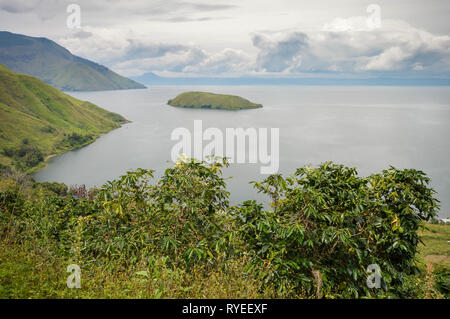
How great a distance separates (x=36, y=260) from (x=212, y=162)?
3471 mm

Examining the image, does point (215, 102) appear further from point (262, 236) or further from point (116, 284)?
point (116, 284)

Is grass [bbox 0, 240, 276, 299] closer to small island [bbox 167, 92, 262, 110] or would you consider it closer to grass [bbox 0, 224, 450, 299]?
grass [bbox 0, 224, 450, 299]

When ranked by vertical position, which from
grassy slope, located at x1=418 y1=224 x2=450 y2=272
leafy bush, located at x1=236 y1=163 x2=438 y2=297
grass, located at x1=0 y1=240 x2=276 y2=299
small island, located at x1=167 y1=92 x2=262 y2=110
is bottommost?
grassy slope, located at x1=418 y1=224 x2=450 y2=272

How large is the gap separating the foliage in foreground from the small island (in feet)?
571

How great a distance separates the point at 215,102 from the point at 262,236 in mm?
→ 185812

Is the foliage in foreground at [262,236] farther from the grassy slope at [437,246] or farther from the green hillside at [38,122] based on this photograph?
the green hillside at [38,122]

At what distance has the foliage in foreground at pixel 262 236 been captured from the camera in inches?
177

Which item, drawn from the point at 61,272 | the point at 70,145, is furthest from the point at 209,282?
the point at 70,145

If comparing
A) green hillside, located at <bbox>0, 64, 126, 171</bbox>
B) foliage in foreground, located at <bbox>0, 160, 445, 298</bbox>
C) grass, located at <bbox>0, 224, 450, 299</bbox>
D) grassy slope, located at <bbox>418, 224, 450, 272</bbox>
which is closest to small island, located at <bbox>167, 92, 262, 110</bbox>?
green hillside, located at <bbox>0, 64, 126, 171</bbox>

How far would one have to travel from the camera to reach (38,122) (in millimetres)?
107500

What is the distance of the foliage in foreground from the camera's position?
14.8 feet

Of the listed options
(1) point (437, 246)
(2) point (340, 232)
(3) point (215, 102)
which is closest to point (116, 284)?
(2) point (340, 232)

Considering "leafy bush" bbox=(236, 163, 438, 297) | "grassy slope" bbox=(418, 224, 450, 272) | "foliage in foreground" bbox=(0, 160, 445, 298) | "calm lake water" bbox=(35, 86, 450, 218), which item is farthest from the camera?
"calm lake water" bbox=(35, 86, 450, 218)
